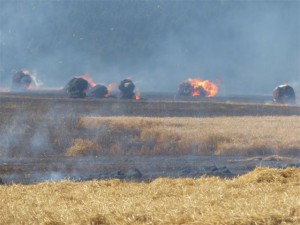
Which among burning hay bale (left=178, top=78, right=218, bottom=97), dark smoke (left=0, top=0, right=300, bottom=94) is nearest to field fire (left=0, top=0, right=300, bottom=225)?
burning hay bale (left=178, top=78, right=218, bottom=97)

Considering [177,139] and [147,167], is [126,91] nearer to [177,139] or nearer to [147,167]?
[177,139]

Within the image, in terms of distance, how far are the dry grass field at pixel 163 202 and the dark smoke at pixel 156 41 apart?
122768 mm

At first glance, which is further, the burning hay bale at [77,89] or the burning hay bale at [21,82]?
the burning hay bale at [21,82]

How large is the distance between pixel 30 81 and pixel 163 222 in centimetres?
9424

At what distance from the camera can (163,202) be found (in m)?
13.8

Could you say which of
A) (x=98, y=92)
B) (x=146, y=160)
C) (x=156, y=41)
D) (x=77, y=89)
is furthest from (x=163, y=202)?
(x=156, y=41)

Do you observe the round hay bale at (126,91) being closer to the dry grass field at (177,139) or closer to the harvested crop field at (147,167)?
the harvested crop field at (147,167)

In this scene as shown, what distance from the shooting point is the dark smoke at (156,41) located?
149875 mm

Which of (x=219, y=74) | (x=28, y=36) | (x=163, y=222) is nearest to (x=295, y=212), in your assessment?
(x=163, y=222)

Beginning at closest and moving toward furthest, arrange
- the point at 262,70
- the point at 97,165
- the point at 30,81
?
the point at 97,165
the point at 30,81
the point at 262,70

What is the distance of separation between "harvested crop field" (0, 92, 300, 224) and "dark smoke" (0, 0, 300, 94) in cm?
9078

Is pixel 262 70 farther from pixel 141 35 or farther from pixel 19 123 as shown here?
pixel 19 123

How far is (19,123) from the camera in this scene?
127 feet

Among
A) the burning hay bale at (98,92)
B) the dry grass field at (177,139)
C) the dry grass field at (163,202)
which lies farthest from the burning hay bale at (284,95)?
the dry grass field at (163,202)
